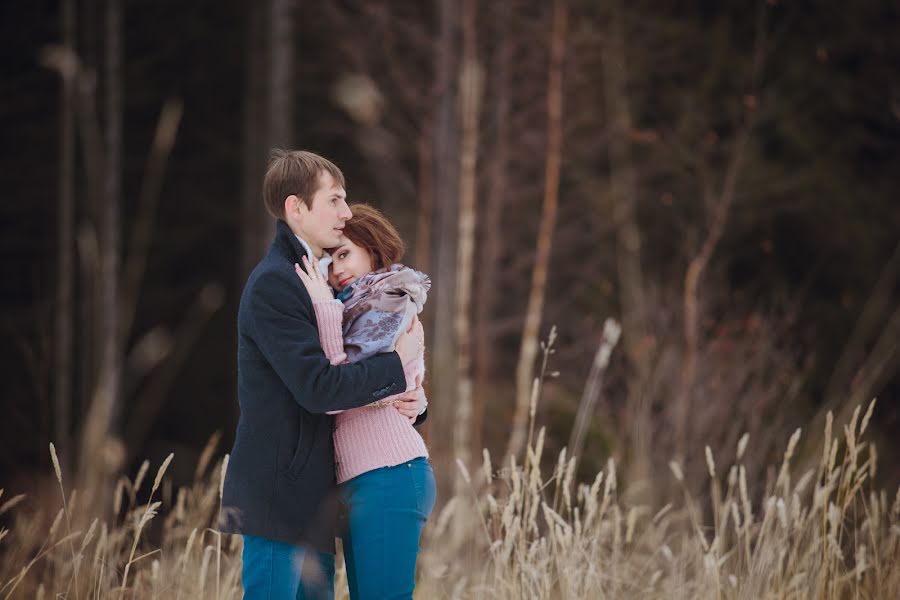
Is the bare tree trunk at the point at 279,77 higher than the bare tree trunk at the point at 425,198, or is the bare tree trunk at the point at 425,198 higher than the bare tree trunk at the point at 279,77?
the bare tree trunk at the point at 279,77

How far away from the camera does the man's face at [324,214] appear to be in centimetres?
254

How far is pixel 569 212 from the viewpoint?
11195 millimetres

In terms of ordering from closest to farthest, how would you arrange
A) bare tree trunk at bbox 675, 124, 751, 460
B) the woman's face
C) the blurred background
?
the woman's face, bare tree trunk at bbox 675, 124, 751, 460, the blurred background

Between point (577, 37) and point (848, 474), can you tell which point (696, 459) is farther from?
point (577, 37)

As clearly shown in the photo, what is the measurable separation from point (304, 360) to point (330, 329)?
0.17m

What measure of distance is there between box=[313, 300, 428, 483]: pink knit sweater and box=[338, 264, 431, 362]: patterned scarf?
4cm

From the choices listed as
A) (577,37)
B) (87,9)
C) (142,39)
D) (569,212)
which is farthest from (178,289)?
(577,37)

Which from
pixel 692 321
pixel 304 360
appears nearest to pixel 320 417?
pixel 304 360

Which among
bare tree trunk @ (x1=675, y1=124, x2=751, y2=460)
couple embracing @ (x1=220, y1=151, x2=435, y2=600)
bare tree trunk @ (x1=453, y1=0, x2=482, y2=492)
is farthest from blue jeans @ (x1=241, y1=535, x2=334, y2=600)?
bare tree trunk @ (x1=453, y1=0, x2=482, y2=492)

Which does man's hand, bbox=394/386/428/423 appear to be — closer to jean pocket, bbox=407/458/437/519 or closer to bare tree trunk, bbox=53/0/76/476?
jean pocket, bbox=407/458/437/519

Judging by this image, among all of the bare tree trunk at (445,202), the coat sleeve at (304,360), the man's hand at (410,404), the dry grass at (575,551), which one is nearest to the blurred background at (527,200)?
the bare tree trunk at (445,202)

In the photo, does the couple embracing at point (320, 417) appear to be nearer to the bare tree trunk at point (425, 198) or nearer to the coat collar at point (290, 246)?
the coat collar at point (290, 246)

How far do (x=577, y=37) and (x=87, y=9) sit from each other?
211 inches

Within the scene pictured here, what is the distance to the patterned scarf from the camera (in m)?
2.49
